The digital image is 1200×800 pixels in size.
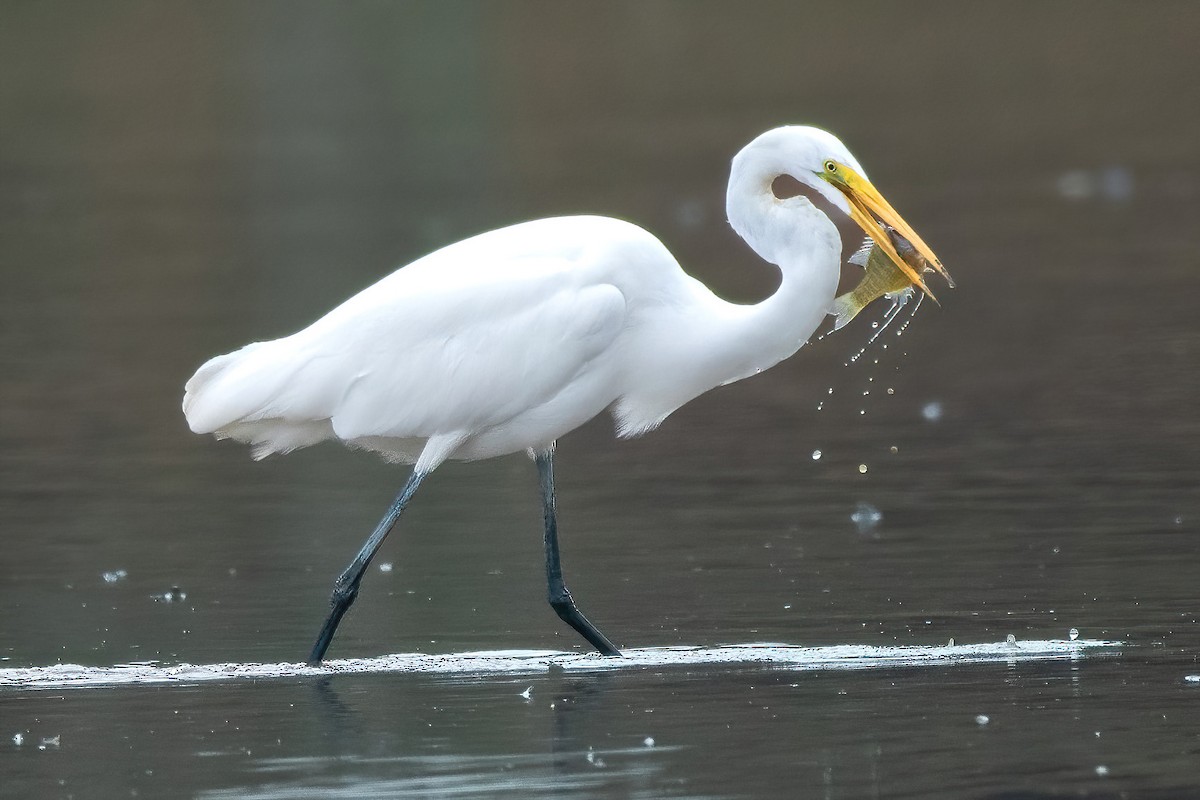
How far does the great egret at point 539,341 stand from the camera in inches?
332

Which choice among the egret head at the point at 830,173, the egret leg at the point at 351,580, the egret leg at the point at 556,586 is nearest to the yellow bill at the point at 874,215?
the egret head at the point at 830,173

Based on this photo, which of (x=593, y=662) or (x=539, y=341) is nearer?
(x=593, y=662)

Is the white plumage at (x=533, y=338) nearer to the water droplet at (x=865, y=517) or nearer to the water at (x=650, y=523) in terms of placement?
the water at (x=650, y=523)

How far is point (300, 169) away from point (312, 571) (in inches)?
766

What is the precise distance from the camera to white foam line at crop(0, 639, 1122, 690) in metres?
7.96

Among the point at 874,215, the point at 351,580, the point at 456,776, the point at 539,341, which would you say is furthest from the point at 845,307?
the point at 456,776

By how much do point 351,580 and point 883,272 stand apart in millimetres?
2109

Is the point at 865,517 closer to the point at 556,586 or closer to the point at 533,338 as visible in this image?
the point at 556,586

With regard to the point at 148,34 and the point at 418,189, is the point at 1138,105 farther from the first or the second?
the point at 148,34

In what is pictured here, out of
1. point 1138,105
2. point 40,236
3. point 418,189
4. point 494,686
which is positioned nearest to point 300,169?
point 418,189

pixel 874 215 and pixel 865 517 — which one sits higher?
pixel 874 215

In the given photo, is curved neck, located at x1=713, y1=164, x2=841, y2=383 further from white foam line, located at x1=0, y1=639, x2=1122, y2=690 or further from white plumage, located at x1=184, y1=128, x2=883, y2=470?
white foam line, located at x1=0, y1=639, x2=1122, y2=690

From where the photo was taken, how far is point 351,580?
8.48 meters

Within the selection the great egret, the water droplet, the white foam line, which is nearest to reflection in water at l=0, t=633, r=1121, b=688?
the white foam line
